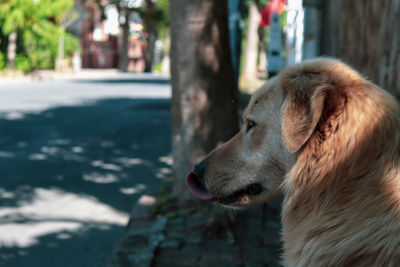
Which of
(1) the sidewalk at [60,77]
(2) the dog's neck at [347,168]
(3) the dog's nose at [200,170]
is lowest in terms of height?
(1) the sidewalk at [60,77]

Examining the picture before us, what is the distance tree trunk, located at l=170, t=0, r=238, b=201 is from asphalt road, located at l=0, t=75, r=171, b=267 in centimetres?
133

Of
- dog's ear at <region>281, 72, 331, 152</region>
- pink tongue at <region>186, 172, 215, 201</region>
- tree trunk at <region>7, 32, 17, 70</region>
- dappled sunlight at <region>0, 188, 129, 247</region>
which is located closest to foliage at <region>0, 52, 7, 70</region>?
tree trunk at <region>7, 32, 17, 70</region>

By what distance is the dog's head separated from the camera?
2.26m

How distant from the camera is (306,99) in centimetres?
231

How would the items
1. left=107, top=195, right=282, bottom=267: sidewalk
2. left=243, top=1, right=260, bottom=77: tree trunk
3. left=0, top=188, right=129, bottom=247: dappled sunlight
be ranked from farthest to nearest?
left=243, top=1, right=260, bottom=77: tree trunk → left=0, top=188, right=129, bottom=247: dappled sunlight → left=107, top=195, right=282, bottom=267: sidewalk

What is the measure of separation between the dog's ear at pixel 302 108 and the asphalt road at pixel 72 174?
10.5 ft

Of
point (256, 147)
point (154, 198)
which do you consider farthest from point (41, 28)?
point (256, 147)

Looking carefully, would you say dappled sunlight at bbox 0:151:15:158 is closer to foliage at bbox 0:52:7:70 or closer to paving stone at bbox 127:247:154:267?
paving stone at bbox 127:247:154:267

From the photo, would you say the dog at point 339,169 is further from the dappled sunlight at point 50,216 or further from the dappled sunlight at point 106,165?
the dappled sunlight at point 106,165

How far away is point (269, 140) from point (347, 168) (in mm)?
580

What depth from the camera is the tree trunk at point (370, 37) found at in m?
4.84

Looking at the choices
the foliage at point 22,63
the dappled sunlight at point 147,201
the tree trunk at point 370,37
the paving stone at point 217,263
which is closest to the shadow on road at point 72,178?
the dappled sunlight at point 147,201

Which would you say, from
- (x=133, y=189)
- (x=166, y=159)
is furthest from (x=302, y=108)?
(x=166, y=159)

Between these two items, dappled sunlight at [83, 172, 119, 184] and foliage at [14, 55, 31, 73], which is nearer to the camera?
dappled sunlight at [83, 172, 119, 184]
